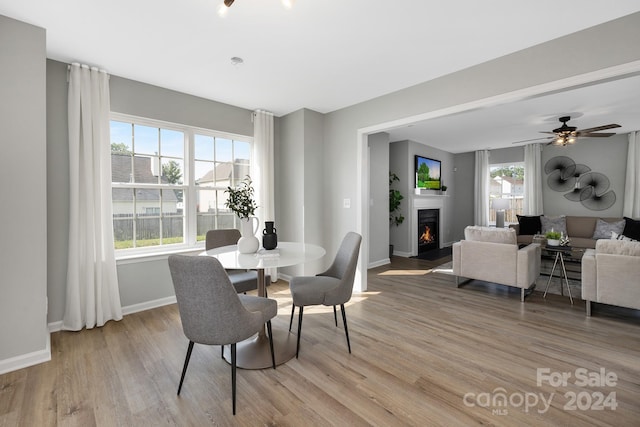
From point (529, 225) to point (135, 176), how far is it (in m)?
7.16

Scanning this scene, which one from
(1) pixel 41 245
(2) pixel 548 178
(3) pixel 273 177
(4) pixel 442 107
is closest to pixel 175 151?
(3) pixel 273 177

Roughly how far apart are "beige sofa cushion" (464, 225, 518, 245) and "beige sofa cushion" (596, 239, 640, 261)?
0.80 metres

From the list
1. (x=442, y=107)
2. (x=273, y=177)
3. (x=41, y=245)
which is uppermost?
(x=442, y=107)

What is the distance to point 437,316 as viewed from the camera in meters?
3.15

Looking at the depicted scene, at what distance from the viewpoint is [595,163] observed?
20.1 ft

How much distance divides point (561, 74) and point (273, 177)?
345 cm

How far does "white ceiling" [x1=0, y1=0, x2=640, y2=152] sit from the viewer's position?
2078 mm

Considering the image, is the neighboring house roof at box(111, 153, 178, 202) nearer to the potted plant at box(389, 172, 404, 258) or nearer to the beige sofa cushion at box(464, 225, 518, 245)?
the beige sofa cushion at box(464, 225, 518, 245)

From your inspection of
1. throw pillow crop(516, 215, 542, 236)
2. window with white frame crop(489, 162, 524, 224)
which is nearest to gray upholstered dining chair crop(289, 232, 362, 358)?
throw pillow crop(516, 215, 542, 236)

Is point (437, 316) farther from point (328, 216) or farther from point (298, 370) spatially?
point (328, 216)

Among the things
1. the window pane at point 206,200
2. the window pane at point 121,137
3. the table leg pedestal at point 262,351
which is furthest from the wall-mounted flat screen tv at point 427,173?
the window pane at point 121,137

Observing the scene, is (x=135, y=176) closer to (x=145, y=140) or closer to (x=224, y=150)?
(x=145, y=140)

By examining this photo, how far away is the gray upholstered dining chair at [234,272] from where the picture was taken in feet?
8.91

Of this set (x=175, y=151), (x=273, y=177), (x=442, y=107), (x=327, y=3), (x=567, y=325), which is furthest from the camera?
(x=273, y=177)
